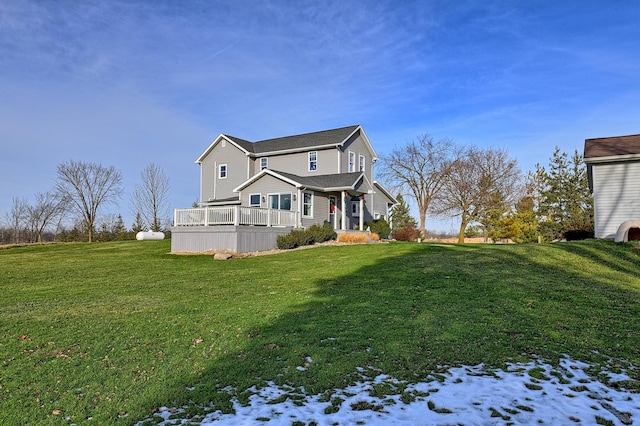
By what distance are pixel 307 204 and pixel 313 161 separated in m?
5.01

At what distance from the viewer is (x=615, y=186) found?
16062 millimetres

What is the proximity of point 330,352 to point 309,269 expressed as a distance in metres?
7.34

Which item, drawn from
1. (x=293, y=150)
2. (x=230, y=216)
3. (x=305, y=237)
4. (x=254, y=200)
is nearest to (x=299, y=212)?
(x=305, y=237)

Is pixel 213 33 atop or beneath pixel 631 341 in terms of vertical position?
atop

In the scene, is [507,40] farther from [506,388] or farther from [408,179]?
[408,179]

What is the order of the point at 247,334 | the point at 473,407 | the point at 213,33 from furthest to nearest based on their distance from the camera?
the point at 213,33 → the point at 247,334 → the point at 473,407

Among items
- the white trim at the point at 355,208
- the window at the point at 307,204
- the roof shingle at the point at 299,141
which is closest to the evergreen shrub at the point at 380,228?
the white trim at the point at 355,208

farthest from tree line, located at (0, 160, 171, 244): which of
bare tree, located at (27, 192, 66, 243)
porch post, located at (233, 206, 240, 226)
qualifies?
porch post, located at (233, 206, 240, 226)

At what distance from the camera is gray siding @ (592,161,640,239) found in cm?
1578

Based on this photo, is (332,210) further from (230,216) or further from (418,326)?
(418,326)

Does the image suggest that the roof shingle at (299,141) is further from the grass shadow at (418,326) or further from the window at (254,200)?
the grass shadow at (418,326)

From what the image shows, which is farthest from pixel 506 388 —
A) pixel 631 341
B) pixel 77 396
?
pixel 77 396

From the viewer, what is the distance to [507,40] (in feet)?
54.9

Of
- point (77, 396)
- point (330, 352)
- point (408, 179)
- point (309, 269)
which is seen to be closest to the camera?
point (77, 396)
